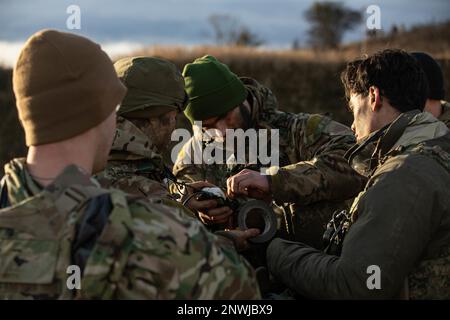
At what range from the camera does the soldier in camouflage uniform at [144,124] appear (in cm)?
376

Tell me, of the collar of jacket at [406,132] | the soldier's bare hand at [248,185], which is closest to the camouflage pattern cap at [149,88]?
the soldier's bare hand at [248,185]

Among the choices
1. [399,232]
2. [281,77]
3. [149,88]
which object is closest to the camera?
[399,232]

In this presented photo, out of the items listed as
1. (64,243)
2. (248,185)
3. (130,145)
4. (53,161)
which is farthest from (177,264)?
(248,185)

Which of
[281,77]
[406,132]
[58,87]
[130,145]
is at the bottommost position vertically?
[281,77]

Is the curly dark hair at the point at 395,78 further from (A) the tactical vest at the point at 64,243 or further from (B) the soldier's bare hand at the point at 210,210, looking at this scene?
(A) the tactical vest at the point at 64,243

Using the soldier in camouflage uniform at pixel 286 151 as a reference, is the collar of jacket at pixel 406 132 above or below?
above

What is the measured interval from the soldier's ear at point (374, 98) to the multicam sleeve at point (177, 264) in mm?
1409

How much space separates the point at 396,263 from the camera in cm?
312

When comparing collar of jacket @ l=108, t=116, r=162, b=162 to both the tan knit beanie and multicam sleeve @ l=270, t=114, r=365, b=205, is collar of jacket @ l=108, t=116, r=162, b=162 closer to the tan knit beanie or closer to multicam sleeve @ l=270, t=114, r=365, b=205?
multicam sleeve @ l=270, t=114, r=365, b=205

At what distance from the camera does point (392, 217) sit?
10.2 ft

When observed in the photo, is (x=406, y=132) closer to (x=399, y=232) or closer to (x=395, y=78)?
(x=395, y=78)

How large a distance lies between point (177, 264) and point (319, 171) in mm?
2178
